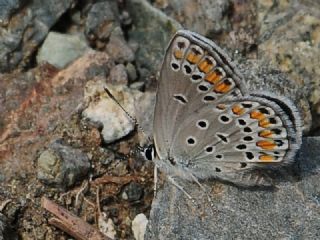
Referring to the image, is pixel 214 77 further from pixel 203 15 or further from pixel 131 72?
pixel 203 15

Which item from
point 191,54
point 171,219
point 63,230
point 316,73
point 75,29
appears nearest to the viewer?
point 191,54

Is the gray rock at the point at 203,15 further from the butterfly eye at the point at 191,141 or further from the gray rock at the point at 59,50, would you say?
the butterfly eye at the point at 191,141

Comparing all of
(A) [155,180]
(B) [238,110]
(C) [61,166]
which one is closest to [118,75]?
(C) [61,166]

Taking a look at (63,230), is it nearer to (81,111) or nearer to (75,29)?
(81,111)

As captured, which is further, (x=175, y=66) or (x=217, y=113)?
(x=217, y=113)

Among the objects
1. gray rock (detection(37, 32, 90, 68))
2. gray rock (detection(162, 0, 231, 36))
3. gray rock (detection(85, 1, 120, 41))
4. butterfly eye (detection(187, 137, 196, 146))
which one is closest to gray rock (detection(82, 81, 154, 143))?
gray rock (detection(37, 32, 90, 68))

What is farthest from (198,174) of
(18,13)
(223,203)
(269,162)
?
(18,13)
